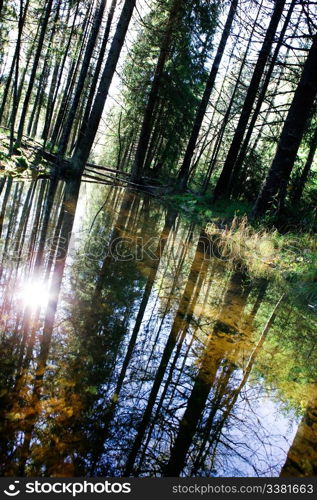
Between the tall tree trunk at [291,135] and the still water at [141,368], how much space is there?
15.1 ft

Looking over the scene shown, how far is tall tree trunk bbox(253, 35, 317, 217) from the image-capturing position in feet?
28.0

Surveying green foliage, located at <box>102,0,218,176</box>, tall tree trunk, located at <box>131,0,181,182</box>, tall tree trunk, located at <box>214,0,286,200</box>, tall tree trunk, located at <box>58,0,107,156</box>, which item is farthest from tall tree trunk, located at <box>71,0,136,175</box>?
green foliage, located at <box>102,0,218,176</box>

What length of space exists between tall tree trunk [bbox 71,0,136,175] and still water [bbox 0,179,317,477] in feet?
21.2

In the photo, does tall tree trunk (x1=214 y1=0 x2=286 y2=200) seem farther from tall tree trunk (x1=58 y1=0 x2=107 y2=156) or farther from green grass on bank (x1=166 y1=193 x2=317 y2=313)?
tall tree trunk (x1=58 y1=0 x2=107 y2=156)

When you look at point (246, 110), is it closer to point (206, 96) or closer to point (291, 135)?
point (206, 96)

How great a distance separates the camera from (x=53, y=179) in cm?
1110

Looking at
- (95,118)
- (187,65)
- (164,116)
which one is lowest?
(95,118)

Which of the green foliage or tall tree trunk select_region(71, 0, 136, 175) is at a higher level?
the green foliage

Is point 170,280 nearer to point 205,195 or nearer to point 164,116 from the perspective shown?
point 205,195

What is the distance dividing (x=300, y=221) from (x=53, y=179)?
8.05 meters

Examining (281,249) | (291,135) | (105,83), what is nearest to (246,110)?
(291,135)

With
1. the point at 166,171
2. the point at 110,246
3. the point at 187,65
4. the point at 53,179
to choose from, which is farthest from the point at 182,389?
the point at 166,171

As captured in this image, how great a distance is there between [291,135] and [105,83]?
6.11 meters

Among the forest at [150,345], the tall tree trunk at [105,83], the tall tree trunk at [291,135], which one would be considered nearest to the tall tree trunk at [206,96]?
the tall tree trunk at [105,83]
